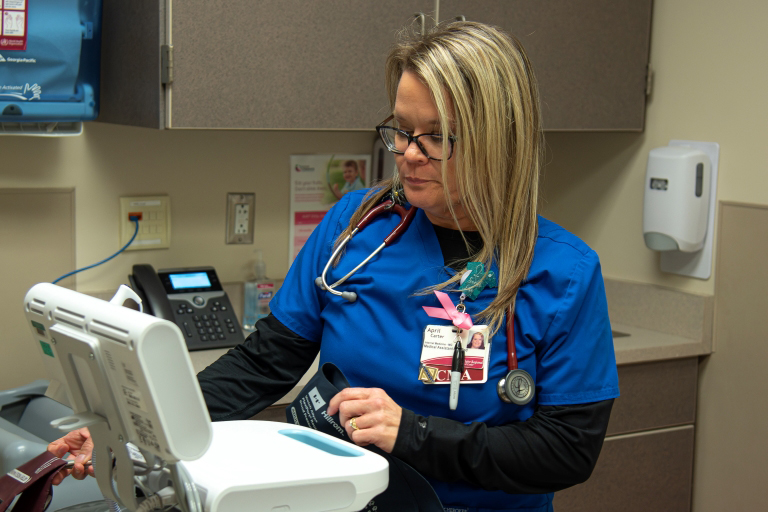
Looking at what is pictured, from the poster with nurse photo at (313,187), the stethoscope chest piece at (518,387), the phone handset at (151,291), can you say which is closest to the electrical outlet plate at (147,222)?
the phone handset at (151,291)

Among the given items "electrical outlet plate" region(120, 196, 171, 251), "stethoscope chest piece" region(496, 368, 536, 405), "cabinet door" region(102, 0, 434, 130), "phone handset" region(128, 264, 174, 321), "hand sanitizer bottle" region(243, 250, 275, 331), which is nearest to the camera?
"stethoscope chest piece" region(496, 368, 536, 405)

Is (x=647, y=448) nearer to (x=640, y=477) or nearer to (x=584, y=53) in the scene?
(x=640, y=477)

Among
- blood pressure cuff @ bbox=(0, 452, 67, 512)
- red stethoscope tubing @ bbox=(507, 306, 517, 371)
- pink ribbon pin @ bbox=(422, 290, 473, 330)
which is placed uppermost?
pink ribbon pin @ bbox=(422, 290, 473, 330)

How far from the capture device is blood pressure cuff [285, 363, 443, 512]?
1.09 metres

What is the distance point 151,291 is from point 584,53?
1262 mm

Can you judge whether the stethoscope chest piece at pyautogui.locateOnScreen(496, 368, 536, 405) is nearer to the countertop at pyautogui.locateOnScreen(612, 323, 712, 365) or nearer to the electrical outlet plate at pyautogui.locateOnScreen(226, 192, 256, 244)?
the countertop at pyautogui.locateOnScreen(612, 323, 712, 365)

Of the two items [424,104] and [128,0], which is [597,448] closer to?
[424,104]

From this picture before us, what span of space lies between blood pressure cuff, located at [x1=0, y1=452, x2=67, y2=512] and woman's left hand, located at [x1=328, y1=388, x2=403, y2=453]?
39cm

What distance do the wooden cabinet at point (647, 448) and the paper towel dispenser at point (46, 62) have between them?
1.48 metres

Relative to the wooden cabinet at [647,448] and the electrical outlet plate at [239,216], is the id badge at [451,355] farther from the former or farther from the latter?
the electrical outlet plate at [239,216]

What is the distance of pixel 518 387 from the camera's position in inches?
45.4

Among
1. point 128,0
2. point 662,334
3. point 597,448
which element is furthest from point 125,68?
point 662,334

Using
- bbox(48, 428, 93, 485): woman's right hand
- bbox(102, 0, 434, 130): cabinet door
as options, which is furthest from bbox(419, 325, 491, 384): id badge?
bbox(102, 0, 434, 130): cabinet door

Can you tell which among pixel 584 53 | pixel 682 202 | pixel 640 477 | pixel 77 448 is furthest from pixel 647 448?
pixel 77 448
